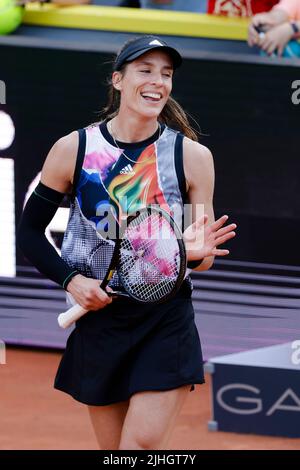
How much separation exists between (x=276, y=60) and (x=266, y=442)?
1.84 meters

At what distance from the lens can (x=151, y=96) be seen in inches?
154

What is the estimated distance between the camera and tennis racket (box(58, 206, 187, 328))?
3758 mm

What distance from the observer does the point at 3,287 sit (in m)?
6.46

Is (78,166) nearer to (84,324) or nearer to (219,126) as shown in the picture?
(84,324)

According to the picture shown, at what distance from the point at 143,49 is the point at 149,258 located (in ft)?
2.22

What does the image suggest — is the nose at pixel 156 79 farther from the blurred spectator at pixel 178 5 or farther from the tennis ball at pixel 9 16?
the blurred spectator at pixel 178 5

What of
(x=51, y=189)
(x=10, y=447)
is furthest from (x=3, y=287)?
(x=51, y=189)

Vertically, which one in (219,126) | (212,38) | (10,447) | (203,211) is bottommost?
(10,447)

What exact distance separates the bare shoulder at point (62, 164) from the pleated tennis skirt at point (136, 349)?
443mm

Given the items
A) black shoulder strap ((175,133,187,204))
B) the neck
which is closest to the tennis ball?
the neck

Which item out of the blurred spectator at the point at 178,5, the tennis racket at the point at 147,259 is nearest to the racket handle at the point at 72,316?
the tennis racket at the point at 147,259

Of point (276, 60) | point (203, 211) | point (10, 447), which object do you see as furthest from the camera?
point (276, 60)

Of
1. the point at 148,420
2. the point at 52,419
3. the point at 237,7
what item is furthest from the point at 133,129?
the point at 237,7

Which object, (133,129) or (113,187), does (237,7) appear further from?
(113,187)
